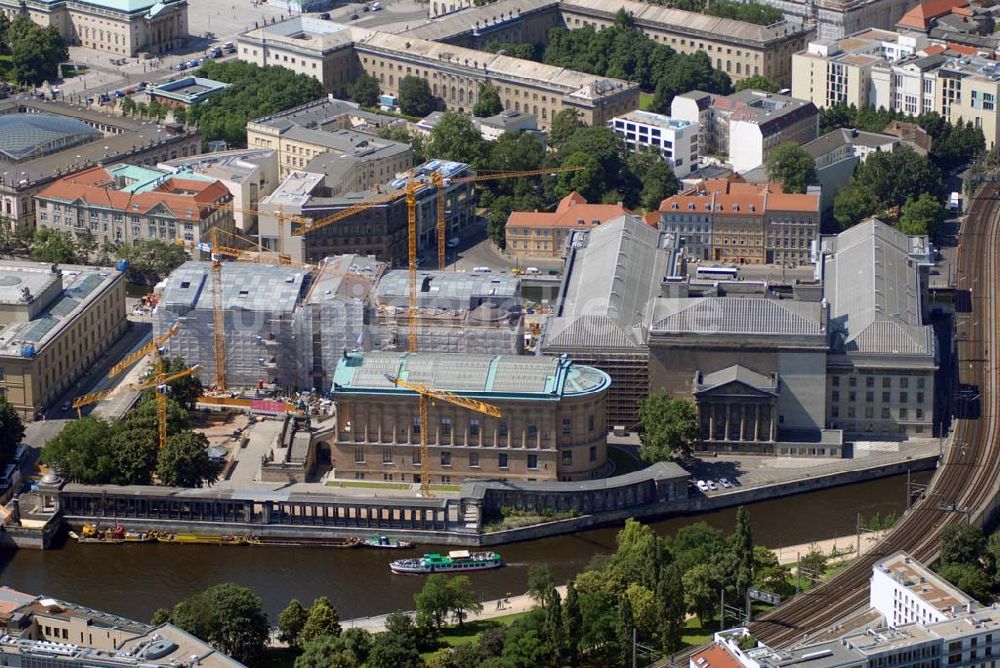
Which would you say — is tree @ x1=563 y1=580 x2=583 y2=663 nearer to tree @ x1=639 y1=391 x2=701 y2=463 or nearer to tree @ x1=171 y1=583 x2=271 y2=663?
tree @ x1=171 y1=583 x2=271 y2=663

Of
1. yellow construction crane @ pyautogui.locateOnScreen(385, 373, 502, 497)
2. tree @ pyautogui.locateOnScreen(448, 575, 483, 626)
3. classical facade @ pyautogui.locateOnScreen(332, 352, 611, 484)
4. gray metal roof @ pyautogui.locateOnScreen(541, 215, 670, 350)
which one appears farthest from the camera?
gray metal roof @ pyautogui.locateOnScreen(541, 215, 670, 350)

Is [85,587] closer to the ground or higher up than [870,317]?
closer to the ground

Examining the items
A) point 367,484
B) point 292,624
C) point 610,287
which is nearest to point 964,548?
point 610,287

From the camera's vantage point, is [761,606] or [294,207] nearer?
[761,606]

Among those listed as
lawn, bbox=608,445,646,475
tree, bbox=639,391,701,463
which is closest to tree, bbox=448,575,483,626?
lawn, bbox=608,445,646,475

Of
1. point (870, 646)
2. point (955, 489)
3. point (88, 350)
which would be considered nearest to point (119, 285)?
point (88, 350)

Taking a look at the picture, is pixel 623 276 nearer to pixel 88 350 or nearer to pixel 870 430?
pixel 870 430

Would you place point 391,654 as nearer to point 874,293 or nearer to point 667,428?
point 667,428
